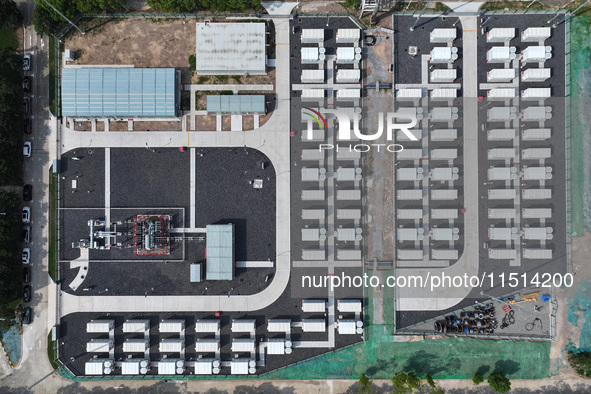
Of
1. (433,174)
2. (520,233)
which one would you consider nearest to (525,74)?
(433,174)

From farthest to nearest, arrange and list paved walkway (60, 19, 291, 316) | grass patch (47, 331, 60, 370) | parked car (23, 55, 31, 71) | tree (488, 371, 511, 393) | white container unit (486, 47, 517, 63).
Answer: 1. parked car (23, 55, 31, 71)
2. paved walkway (60, 19, 291, 316)
3. grass patch (47, 331, 60, 370)
4. white container unit (486, 47, 517, 63)
5. tree (488, 371, 511, 393)

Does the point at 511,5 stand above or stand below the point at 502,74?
above

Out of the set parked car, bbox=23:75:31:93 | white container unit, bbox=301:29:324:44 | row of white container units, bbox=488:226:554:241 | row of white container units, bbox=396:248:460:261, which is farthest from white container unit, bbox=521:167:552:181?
parked car, bbox=23:75:31:93

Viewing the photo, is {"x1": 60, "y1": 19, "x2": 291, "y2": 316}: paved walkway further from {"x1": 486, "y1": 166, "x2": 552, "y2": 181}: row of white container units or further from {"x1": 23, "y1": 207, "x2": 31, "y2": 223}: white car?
{"x1": 486, "y1": 166, "x2": 552, "y2": 181}: row of white container units

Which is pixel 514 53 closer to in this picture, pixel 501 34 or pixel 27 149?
pixel 501 34

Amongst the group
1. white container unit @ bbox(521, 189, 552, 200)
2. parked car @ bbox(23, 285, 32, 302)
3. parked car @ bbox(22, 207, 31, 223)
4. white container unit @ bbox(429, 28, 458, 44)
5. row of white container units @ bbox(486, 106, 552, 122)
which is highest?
white container unit @ bbox(429, 28, 458, 44)

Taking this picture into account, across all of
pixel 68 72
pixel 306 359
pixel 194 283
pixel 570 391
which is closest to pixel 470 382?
pixel 570 391

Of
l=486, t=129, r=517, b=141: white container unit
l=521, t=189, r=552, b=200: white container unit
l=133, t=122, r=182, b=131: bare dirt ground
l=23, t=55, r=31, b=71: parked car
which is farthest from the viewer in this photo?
l=133, t=122, r=182, b=131: bare dirt ground
